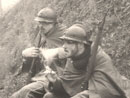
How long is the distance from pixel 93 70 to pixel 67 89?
2.29 ft

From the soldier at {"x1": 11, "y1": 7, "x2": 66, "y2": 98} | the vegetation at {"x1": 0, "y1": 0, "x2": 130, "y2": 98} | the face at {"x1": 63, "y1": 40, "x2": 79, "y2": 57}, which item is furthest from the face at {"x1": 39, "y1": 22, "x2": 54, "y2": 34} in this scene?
the vegetation at {"x1": 0, "y1": 0, "x2": 130, "y2": 98}

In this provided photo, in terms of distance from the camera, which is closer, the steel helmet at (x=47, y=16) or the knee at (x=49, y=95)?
the knee at (x=49, y=95)

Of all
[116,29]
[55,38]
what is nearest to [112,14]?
[116,29]

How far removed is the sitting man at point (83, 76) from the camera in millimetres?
7484

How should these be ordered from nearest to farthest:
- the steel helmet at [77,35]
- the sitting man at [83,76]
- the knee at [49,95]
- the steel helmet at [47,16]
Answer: the sitting man at [83,76] → the steel helmet at [77,35] → the knee at [49,95] → the steel helmet at [47,16]

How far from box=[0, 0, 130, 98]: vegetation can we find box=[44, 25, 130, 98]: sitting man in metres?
2.82

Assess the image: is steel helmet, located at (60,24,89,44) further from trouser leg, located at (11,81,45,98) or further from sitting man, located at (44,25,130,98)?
trouser leg, located at (11,81,45,98)

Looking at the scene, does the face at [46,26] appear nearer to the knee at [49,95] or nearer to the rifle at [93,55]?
the knee at [49,95]

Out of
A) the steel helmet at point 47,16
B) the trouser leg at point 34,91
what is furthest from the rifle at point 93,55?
the steel helmet at point 47,16

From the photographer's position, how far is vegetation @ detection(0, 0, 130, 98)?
11.4m

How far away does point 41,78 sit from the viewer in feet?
29.8

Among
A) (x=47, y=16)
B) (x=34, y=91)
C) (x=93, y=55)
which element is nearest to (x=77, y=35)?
(x=93, y=55)

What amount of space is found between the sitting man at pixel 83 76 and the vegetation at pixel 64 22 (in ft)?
9.25

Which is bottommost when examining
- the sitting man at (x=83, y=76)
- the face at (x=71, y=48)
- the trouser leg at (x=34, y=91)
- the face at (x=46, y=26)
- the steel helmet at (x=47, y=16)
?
the trouser leg at (x=34, y=91)
